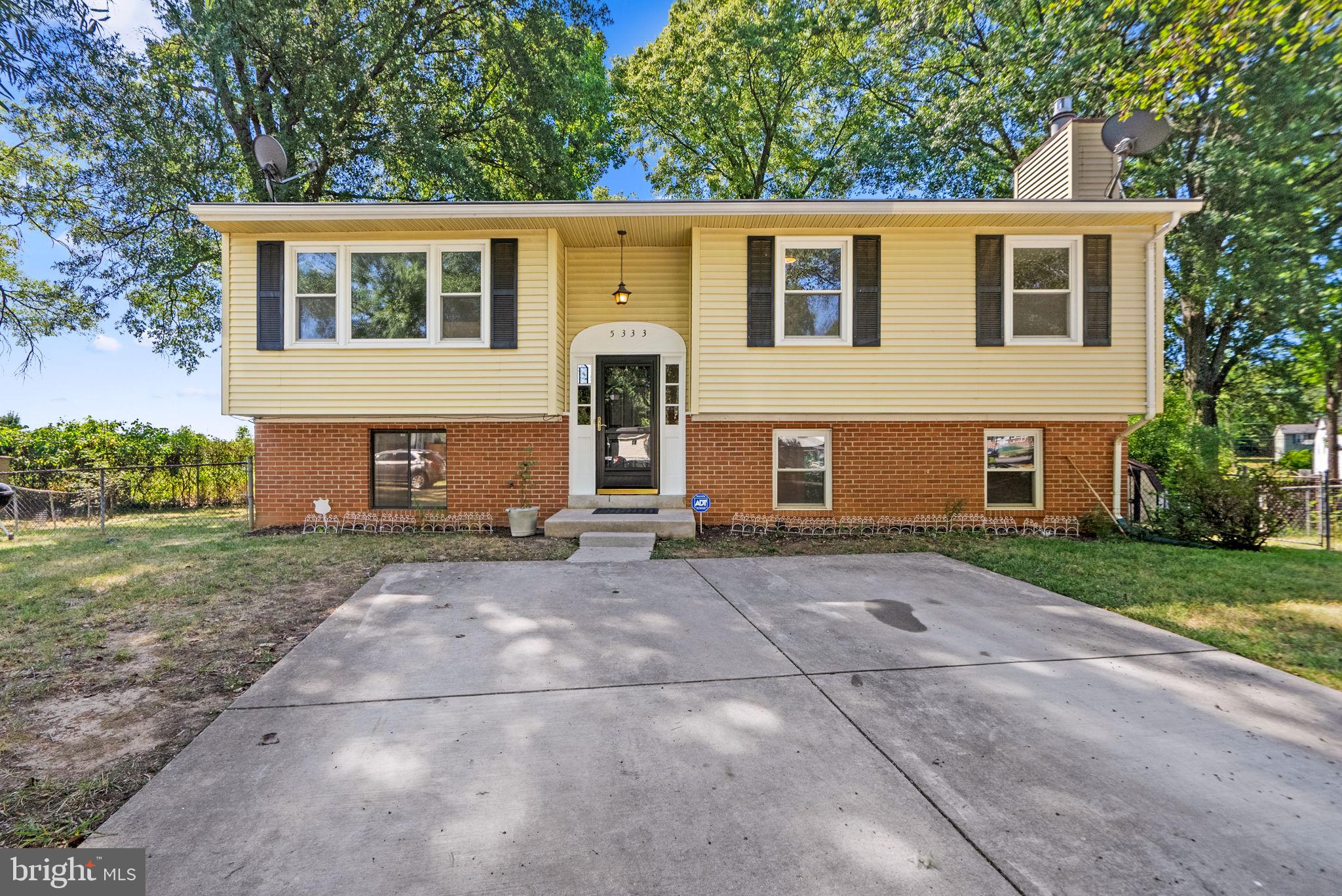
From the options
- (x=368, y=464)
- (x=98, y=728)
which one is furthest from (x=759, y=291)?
(x=98, y=728)

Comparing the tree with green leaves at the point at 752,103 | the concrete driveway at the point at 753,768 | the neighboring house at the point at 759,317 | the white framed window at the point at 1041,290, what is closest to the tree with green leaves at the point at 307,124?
the tree with green leaves at the point at 752,103

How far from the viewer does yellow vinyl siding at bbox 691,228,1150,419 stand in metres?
7.52

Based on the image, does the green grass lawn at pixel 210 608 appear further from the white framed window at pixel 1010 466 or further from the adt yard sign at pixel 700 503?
the white framed window at pixel 1010 466

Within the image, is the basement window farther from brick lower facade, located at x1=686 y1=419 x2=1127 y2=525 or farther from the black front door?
brick lower facade, located at x1=686 y1=419 x2=1127 y2=525

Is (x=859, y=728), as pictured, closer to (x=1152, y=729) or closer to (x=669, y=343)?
(x=1152, y=729)

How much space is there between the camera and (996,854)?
1.76 meters

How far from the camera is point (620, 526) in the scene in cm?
706

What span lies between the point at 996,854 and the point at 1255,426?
3678 centimetres

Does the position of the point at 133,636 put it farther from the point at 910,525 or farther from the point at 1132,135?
the point at 1132,135

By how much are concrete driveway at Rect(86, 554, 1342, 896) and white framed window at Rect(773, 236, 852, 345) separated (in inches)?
184

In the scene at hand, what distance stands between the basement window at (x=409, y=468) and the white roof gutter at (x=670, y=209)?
3.05m

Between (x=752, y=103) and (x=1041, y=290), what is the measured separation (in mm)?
11786

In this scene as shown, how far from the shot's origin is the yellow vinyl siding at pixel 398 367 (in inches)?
293

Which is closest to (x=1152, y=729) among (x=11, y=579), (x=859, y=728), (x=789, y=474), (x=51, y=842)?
(x=859, y=728)
